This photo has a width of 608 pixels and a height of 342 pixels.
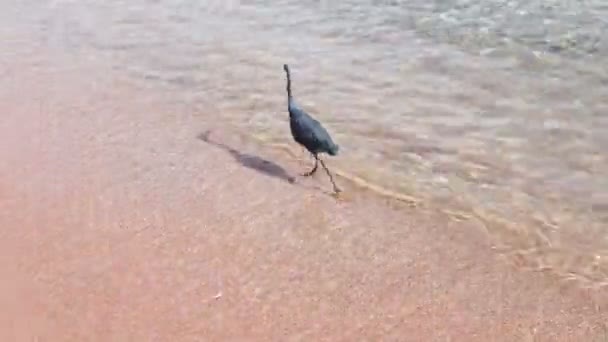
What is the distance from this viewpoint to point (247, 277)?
15.5ft

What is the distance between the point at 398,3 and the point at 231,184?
402cm

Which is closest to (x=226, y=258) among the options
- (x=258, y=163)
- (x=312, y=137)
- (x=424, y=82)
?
(x=312, y=137)

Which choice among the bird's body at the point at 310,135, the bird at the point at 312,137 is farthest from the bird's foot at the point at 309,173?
the bird's body at the point at 310,135

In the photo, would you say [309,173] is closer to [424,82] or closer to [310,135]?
[310,135]

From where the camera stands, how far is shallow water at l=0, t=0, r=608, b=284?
18.2 feet

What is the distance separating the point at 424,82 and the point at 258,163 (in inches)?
71.7

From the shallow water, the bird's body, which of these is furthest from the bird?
the shallow water

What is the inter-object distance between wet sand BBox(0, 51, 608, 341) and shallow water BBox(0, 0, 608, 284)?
14.9 inches

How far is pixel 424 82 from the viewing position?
7.22m

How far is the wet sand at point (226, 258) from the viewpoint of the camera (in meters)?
4.33

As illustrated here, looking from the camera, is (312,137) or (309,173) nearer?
(312,137)

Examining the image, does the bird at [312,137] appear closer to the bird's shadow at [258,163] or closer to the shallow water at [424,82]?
the bird's shadow at [258,163]

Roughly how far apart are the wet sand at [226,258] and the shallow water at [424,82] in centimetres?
Answer: 38

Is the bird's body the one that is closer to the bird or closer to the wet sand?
the bird
